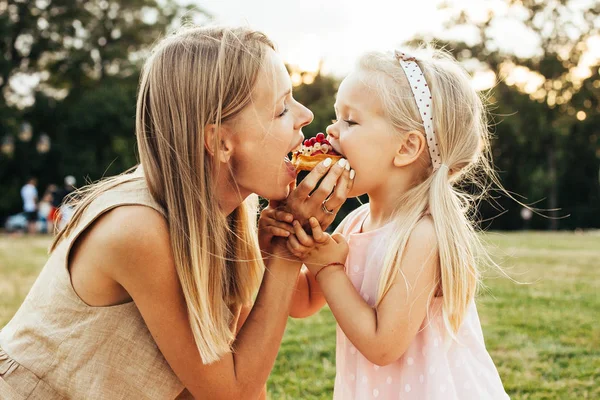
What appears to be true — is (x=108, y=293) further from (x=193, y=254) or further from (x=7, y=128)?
(x=7, y=128)

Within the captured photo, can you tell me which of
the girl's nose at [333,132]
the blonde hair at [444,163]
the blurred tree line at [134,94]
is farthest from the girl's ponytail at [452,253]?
the blurred tree line at [134,94]

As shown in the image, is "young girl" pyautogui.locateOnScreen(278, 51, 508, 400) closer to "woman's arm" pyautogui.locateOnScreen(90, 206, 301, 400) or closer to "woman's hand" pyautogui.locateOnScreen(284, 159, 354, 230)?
"woman's hand" pyautogui.locateOnScreen(284, 159, 354, 230)

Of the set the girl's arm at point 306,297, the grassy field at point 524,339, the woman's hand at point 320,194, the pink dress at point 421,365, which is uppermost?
the woman's hand at point 320,194

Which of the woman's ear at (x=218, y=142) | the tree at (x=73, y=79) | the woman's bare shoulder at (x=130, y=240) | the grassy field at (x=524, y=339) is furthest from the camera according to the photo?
the tree at (x=73, y=79)

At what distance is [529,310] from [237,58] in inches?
208

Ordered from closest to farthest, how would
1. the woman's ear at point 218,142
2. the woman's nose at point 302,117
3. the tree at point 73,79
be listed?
1. the woman's ear at point 218,142
2. the woman's nose at point 302,117
3. the tree at point 73,79

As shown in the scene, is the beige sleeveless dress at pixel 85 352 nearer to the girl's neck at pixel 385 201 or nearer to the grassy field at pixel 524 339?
the girl's neck at pixel 385 201

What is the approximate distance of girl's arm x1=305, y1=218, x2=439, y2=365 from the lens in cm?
256

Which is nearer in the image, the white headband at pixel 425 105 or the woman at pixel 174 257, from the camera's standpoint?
the woman at pixel 174 257

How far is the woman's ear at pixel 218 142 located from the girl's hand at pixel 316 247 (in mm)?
428

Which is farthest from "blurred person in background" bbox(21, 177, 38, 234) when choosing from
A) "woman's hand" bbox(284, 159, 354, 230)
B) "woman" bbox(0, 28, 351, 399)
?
"woman's hand" bbox(284, 159, 354, 230)

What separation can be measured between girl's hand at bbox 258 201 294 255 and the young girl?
5 centimetres

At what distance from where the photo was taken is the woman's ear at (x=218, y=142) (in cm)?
261

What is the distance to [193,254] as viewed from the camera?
2461 millimetres
